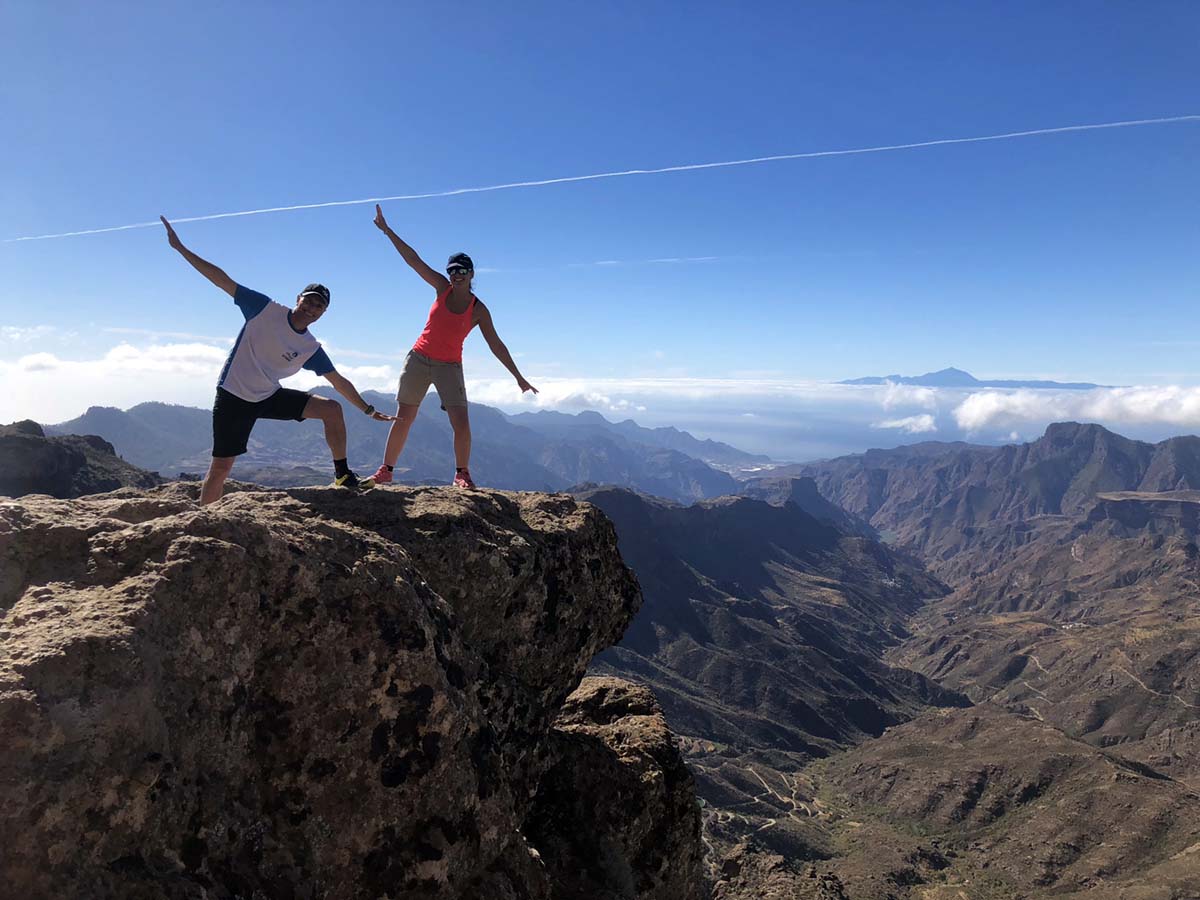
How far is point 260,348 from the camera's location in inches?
411

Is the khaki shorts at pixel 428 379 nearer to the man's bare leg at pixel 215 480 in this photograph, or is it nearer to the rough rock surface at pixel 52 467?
the man's bare leg at pixel 215 480

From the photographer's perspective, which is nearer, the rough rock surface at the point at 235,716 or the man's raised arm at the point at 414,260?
the rough rock surface at the point at 235,716

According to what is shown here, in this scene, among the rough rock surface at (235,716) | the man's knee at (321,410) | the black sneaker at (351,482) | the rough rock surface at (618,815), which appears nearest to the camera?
the rough rock surface at (235,716)

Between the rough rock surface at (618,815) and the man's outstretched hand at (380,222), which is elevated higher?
the man's outstretched hand at (380,222)

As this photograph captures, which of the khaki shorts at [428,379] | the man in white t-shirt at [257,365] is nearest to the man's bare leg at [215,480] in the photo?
the man in white t-shirt at [257,365]

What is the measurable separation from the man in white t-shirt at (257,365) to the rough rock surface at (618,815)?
7290mm

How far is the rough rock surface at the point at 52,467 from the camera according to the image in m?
118

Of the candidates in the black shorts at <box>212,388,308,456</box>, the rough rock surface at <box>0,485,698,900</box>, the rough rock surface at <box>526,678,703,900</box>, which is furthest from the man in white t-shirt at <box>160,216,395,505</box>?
the rough rock surface at <box>526,678,703,900</box>

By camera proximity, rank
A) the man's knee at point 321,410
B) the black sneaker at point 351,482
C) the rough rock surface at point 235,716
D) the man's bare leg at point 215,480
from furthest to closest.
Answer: the black sneaker at point 351,482, the man's knee at point 321,410, the man's bare leg at point 215,480, the rough rock surface at point 235,716

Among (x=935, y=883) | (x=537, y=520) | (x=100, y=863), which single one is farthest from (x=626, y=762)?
(x=935, y=883)

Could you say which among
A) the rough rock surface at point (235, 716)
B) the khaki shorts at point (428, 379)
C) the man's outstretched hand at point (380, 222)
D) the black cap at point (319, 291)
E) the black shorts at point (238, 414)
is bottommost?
the rough rock surface at point (235, 716)

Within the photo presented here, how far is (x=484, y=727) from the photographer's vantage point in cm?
769

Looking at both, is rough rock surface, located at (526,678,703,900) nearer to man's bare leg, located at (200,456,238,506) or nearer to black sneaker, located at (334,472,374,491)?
black sneaker, located at (334,472,374,491)

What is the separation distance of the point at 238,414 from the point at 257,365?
816 millimetres
